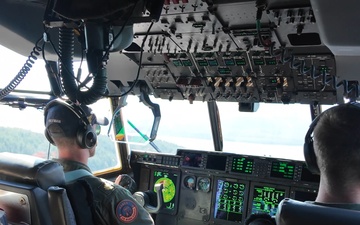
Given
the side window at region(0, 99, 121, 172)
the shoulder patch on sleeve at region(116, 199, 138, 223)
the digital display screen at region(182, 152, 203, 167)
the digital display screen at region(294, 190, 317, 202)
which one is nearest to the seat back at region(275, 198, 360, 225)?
the shoulder patch on sleeve at region(116, 199, 138, 223)

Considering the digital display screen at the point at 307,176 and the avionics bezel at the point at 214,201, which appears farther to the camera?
the avionics bezel at the point at 214,201

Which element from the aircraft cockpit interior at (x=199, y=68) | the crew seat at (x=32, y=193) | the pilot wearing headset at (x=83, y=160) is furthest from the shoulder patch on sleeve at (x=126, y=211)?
the aircraft cockpit interior at (x=199, y=68)

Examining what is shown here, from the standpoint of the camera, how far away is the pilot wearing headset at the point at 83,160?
194cm

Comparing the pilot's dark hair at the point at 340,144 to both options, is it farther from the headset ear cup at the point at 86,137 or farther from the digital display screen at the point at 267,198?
the digital display screen at the point at 267,198

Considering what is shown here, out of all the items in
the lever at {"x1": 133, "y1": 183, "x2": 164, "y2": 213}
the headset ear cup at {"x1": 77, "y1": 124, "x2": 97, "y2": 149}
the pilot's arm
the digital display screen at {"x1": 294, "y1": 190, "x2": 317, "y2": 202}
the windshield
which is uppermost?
the windshield

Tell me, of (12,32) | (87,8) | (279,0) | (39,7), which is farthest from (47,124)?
(279,0)

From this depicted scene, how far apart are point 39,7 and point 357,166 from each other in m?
1.82

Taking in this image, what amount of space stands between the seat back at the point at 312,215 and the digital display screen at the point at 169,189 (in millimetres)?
2422

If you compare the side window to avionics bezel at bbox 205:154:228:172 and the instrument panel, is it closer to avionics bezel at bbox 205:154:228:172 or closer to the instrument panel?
the instrument panel

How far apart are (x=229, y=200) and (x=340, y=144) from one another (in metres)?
2.09

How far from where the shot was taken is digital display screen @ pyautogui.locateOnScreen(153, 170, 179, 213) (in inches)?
138

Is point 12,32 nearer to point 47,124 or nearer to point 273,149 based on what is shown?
point 47,124

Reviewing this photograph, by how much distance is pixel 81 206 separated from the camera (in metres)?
1.74

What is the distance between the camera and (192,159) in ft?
11.2
